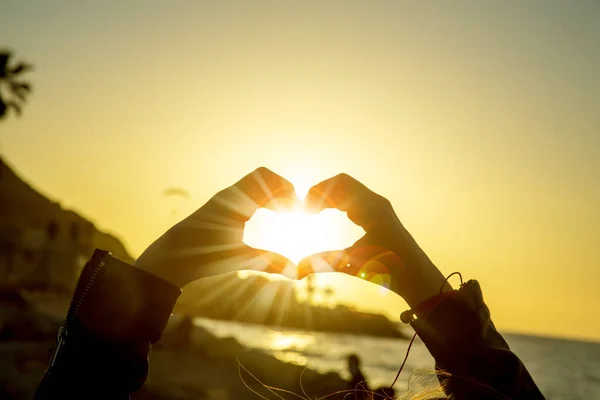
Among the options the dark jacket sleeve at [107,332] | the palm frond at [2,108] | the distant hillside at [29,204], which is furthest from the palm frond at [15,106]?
the distant hillside at [29,204]

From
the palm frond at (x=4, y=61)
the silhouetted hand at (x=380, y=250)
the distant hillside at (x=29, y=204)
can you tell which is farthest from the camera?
the distant hillside at (x=29, y=204)

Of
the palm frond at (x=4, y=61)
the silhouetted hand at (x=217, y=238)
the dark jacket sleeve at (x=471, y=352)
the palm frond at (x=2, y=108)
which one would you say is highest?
the palm frond at (x=4, y=61)

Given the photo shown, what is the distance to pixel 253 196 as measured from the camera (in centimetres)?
155

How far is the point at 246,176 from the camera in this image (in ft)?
5.07

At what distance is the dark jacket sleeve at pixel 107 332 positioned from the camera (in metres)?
1.41

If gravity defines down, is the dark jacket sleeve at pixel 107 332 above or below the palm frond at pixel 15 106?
below

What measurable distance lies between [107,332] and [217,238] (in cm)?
38

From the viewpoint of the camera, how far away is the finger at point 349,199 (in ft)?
5.01

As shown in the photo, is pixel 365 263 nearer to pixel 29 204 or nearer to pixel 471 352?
pixel 471 352

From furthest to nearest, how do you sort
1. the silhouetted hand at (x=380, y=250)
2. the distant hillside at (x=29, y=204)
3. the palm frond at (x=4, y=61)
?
1. the distant hillside at (x=29, y=204)
2. the palm frond at (x=4, y=61)
3. the silhouetted hand at (x=380, y=250)

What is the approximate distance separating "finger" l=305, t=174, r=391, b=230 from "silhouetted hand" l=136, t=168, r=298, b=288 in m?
0.09

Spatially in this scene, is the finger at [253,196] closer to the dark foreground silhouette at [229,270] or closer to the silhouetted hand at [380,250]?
the dark foreground silhouette at [229,270]

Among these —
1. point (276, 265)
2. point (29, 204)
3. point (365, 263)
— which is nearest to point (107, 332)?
point (276, 265)

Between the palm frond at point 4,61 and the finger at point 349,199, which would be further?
the palm frond at point 4,61
